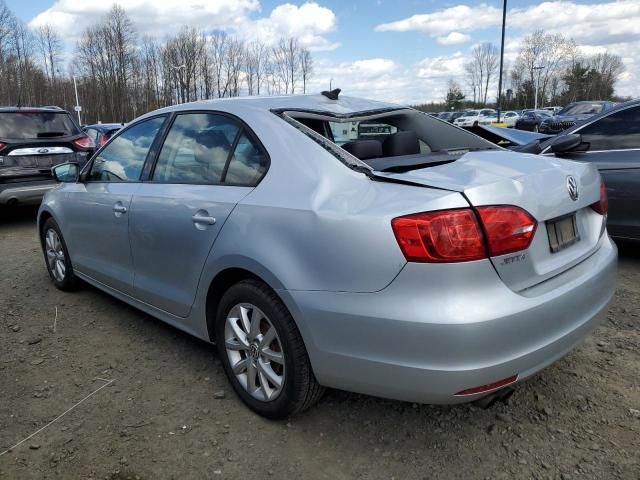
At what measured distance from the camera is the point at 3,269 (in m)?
5.68

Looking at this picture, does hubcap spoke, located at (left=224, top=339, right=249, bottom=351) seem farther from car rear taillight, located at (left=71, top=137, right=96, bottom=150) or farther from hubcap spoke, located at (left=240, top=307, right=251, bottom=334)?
car rear taillight, located at (left=71, top=137, right=96, bottom=150)

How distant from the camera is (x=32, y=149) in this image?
7.87 metres

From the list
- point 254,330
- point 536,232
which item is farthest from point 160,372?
point 536,232

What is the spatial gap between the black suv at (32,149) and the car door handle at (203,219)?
6.00 metres

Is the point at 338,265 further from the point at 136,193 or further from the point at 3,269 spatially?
the point at 3,269

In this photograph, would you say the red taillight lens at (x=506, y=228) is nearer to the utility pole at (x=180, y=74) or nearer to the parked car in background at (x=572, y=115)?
the parked car in background at (x=572, y=115)

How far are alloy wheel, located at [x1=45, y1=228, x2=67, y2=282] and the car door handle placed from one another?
2.37 metres

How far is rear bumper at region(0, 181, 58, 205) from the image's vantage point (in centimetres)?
755

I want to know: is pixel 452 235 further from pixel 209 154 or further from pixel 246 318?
pixel 209 154

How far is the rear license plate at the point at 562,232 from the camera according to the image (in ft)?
→ 7.54

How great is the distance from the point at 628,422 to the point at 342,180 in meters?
1.80

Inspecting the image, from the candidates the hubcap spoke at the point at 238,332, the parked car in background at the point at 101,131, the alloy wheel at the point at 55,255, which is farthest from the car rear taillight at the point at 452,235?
the parked car in background at the point at 101,131

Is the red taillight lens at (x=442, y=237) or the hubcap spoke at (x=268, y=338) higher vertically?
A: the red taillight lens at (x=442, y=237)

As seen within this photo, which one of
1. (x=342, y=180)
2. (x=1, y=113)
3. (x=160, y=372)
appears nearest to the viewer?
(x=342, y=180)
